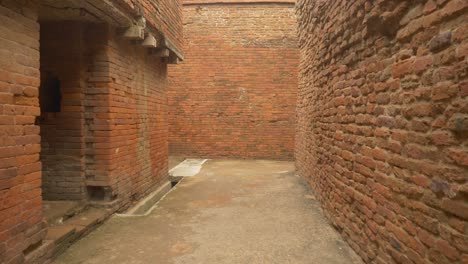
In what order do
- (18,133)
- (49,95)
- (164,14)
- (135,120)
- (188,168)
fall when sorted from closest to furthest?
(18,133), (49,95), (135,120), (164,14), (188,168)

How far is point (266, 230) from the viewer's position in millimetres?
4199

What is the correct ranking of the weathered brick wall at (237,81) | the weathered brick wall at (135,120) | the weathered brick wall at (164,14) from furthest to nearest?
the weathered brick wall at (237,81) < the weathered brick wall at (135,120) < the weathered brick wall at (164,14)

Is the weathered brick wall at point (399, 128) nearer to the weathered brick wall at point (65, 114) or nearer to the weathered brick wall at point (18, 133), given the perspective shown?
the weathered brick wall at point (18, 133)

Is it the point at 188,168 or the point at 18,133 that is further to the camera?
the point at 188,168

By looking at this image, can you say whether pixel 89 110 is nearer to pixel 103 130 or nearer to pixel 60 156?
pixel 103 130

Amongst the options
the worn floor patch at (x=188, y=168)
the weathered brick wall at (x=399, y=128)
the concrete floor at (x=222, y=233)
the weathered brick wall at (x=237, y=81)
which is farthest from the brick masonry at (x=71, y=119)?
the weathered brick wall at (x=237, y=81)

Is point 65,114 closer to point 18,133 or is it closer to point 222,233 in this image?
point 18,133

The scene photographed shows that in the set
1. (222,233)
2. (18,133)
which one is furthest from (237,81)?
(18,133)

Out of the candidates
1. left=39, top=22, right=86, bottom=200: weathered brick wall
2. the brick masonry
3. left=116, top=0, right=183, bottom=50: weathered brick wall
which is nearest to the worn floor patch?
the brick masonry

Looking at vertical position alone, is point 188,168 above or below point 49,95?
below

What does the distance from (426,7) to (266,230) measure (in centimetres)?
309

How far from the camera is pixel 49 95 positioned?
190 inches

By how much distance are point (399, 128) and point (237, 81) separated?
895cm

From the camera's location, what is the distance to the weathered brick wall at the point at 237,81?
36.6 feet
